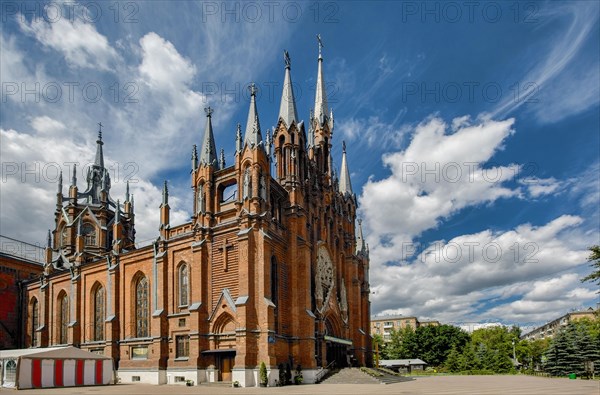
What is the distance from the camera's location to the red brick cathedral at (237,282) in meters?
38.6

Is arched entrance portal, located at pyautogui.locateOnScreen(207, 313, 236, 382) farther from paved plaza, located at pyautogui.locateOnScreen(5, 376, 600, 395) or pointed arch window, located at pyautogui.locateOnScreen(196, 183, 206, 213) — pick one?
pointed arch window, located at pyautogui.locateOnScreen(196, 183, 206, 213)

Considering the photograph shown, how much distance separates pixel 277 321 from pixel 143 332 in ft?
47.2

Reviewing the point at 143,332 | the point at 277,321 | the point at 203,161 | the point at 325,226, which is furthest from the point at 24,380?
the point at 325,226

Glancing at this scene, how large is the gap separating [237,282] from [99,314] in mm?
21553

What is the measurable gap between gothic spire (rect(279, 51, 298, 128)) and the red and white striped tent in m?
27.7

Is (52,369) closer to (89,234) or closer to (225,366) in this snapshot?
(225,366)

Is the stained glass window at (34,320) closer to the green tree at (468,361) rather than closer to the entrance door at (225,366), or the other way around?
the entrance door at (225,366)

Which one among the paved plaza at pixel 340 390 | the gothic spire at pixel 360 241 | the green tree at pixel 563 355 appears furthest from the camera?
the gothic spire at pixel 360 241

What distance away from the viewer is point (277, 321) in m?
40.3

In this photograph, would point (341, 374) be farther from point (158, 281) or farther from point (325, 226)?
point (158, 281)

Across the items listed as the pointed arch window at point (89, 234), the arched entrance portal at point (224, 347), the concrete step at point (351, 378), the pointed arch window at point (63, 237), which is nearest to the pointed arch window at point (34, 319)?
the pointed arch window at point (63, 237)

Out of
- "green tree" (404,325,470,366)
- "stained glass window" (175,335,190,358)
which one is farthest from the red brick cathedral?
"green tree" (404,325,470,366)

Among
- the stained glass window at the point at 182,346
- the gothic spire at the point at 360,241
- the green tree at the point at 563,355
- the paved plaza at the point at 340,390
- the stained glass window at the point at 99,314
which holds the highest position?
the gothic spire at the point at 360,241

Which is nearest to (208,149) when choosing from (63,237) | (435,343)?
(63,237)
